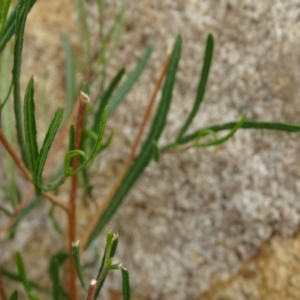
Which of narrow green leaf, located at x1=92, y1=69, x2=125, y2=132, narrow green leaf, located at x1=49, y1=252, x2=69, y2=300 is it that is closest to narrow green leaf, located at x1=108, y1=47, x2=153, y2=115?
narrow green leaf, located at x1=92, y1=69, x2=125, y2=132

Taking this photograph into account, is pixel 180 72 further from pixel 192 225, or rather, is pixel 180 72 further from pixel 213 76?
pixel 192 225

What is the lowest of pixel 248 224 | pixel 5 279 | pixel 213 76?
pixel 5 279

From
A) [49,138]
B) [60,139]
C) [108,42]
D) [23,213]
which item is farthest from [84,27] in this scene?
[49,138]

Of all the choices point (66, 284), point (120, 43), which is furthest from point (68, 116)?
point (66, 284)

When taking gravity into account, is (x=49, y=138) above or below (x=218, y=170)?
below

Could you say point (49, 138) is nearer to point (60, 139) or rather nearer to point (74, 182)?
point (74, 182)

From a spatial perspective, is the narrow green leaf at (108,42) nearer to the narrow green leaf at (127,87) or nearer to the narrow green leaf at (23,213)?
the narrow green leaf at (127,87)

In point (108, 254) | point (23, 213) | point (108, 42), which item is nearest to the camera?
point (108, 254)

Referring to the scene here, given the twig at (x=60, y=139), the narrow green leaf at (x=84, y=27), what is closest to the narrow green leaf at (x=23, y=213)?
the twig at (x=60, y=139)
